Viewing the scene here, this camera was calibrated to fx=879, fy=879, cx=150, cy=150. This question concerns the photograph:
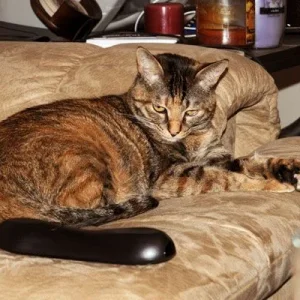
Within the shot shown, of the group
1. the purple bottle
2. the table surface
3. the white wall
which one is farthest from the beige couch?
the white wall

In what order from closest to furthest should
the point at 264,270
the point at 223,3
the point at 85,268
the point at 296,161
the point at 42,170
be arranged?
the point at 85,268 → the point at 264,270 → the point at 42,170 → the point at 296,161 → the point at 223,3

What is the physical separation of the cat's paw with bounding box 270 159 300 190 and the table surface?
0.41 m

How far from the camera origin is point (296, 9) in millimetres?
3020

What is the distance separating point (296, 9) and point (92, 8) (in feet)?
2.54

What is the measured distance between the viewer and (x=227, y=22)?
7.98 ft

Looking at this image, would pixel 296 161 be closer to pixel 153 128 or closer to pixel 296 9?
pixel 153 128

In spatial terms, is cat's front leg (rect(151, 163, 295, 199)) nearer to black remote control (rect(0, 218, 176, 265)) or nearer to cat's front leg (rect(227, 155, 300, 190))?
cat's front leg (rect(227, 155, 300, 190))

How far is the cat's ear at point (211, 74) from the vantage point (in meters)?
1.95

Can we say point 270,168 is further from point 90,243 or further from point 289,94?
point 289,94

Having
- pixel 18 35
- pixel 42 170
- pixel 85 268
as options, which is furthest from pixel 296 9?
pixel 85 268

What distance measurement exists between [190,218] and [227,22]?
96 cm

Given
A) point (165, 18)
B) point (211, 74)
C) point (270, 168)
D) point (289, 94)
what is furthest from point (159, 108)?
point (289, 94)

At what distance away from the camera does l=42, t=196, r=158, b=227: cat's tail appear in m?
1.64

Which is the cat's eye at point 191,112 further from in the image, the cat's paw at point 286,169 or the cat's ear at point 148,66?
the cat's paw at point 286,169
